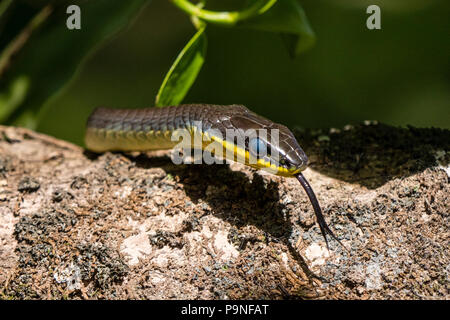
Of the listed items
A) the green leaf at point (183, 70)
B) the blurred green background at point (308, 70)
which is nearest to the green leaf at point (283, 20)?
the green leaf at point (183, 70)

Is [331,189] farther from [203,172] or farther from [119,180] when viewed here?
[119,180]

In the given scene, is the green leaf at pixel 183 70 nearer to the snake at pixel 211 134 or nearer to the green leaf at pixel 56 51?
the snake at pixel 211 134

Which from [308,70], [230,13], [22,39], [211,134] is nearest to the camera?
[211,134]

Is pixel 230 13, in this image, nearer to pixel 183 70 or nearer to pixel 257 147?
pixel 183 70

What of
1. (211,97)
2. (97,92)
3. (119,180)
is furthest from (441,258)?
(97,92)

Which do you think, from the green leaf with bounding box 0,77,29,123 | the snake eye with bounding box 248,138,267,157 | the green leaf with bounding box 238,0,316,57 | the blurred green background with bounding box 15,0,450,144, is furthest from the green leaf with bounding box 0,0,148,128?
the snake eye with bounding box 248,138,267,157

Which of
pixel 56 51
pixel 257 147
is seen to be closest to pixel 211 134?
pixel 257 147
